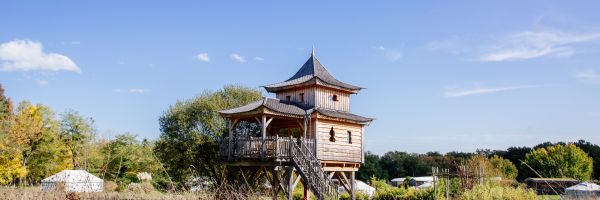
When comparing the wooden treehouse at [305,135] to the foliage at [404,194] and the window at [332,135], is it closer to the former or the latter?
the window at [332,135]

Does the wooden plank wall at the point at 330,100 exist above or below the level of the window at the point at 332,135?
above

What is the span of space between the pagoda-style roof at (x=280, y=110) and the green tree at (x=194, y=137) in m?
5.99

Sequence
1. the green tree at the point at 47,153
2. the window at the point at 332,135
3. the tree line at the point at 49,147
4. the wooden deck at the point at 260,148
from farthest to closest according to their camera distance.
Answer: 1. the green tree at the point at 47,153
2. the tree line at the point at 49,147
3. the window at the point at 332,135
4. the wooden deck at the point at 260,148

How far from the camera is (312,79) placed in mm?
25938

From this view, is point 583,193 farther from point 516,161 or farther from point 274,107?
point 516,161

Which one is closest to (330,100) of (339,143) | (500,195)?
(339,143)

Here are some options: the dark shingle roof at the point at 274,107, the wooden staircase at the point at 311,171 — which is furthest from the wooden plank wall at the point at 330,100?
the wooden staircase at the point at 311,171

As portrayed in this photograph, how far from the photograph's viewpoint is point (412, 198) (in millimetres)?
26812

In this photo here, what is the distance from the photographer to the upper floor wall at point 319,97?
86.0 ft

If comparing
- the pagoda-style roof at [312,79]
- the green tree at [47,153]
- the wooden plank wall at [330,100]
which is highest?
the pagoda-style roof at [312,79]

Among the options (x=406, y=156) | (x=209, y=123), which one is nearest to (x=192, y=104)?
(x=209, y=123)

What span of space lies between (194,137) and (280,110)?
27.7ft

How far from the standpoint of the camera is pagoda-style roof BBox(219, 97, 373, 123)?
23078 mm

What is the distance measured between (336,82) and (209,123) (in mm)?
7666
